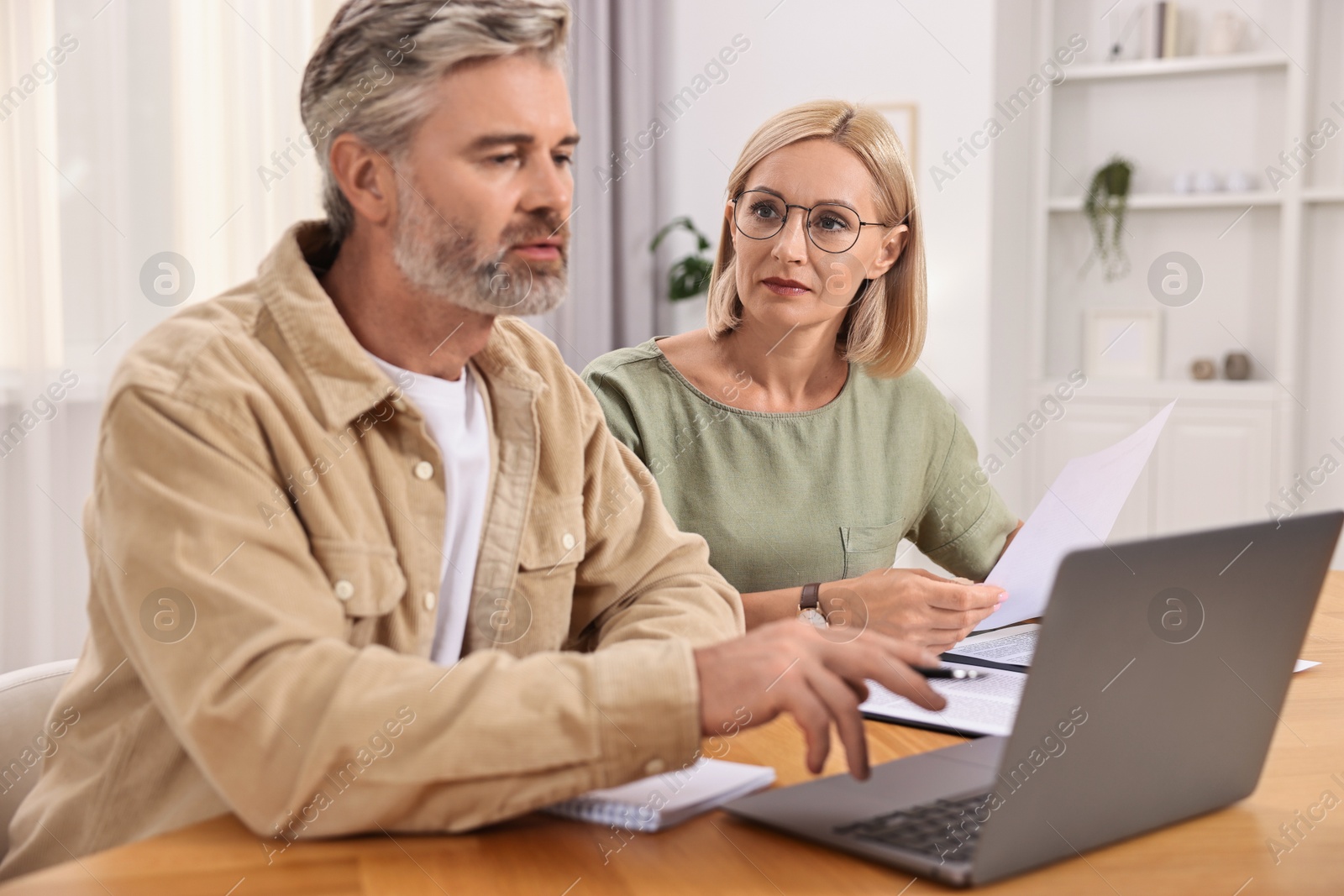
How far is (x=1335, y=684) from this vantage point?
4.36 ft

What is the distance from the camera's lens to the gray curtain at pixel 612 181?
175 inches

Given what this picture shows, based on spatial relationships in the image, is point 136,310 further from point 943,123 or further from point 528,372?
point 943,123

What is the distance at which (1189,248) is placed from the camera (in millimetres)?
4586

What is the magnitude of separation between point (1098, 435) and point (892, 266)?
9.16 feet

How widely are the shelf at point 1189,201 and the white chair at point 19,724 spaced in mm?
4083

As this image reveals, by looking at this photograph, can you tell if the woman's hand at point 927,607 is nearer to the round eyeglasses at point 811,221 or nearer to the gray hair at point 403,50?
the round eyeglasses at point 811,221

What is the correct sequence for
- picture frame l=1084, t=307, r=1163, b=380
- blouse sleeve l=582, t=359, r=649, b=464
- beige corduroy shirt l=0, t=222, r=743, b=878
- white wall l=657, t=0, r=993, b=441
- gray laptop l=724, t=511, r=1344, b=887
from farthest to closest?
picture frame l=1084, t=307, r=1163, b=380 → white wall l=657, t=0, r=993, b=441 → blouse sleeve l=582, t=359, r=649, b=464 → beige corduroy shirt l=0, t=222, r=743, b=878 → gray laptop l=724, t=511, r=1344, b=887

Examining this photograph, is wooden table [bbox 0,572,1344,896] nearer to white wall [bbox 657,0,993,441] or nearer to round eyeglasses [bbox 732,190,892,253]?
round eyeglasses [bbox 732,190,892,253]

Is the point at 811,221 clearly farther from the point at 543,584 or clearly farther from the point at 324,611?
the point at 324,611

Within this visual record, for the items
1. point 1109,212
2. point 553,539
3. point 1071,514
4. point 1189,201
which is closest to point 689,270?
point 1109,212

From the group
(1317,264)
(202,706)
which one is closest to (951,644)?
(202,706)

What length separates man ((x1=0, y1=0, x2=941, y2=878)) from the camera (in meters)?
0.86

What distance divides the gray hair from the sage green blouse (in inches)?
28.8

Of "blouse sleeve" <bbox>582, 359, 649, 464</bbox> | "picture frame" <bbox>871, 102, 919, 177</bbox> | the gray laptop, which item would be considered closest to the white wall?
"picture frame" <bbox>871, 102, 919, 177</bbox>
